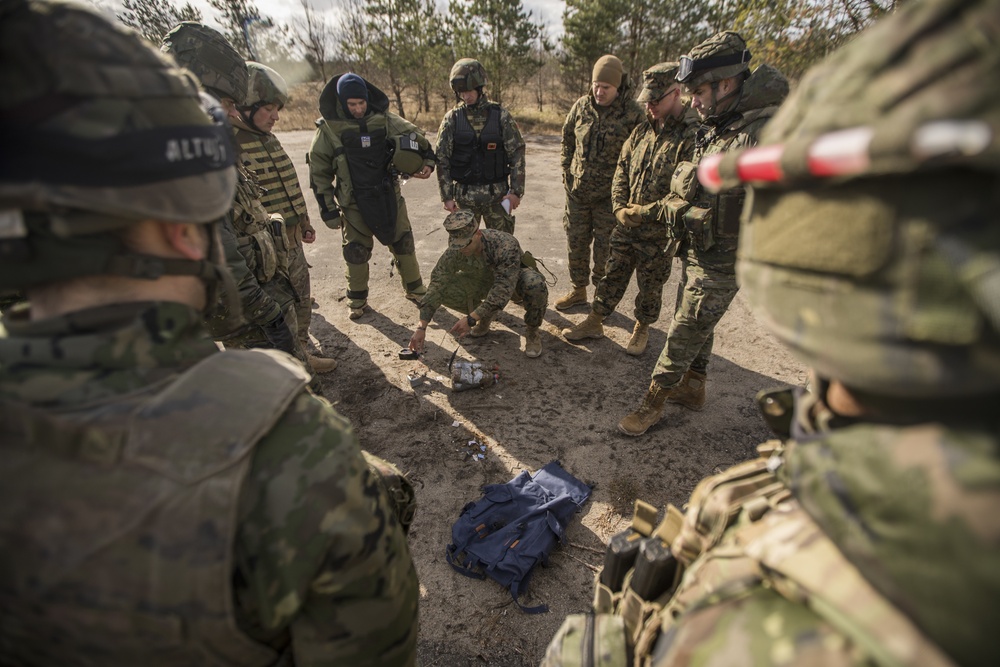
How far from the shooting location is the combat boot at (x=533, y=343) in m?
4.27

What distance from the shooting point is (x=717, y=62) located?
2.76m

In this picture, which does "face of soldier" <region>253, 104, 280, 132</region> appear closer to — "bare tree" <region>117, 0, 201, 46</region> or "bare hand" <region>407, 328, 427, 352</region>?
"bare hand" <region>407, 328, 427, 352</region>

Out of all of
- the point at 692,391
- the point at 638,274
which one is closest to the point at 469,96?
the point at 638,274

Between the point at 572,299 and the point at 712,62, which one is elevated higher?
the point at 712,62

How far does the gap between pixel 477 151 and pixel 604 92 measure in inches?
54.8

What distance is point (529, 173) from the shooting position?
33.9ft

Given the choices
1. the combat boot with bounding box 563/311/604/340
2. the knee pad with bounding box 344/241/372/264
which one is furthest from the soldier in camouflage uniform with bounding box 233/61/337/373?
the combat boot with bounding box 563/311/604/340

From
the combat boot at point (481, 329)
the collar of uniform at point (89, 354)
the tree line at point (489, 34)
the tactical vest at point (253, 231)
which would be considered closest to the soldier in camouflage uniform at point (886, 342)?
the collar of uniform at point (89, 354)

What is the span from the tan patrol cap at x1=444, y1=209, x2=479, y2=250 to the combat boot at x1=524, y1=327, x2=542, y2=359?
1.01 metres

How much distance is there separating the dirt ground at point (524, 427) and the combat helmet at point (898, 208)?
6.95 feet

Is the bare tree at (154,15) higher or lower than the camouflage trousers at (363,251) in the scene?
higher

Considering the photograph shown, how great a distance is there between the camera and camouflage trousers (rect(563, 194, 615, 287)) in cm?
470

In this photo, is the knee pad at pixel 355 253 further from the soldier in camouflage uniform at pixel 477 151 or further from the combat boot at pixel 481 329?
the combat boot at pixel 481 329

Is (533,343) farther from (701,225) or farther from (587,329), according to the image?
(701,225)
